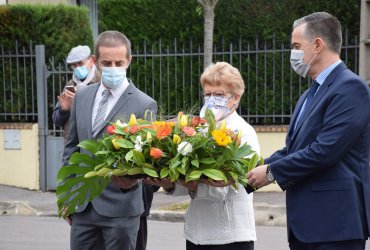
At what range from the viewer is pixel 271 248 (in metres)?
8.66

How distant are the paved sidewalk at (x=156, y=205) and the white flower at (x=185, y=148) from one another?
20.9ft

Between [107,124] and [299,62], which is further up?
[299,62]

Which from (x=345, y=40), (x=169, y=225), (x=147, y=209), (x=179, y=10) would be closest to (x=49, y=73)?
(x=179, y=10)

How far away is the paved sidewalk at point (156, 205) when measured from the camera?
10375 mm

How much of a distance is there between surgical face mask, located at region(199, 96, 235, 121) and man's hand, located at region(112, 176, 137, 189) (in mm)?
558

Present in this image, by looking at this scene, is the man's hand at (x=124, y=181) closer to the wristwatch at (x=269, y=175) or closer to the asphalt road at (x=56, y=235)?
the wristwatch at (x=269, y=175)

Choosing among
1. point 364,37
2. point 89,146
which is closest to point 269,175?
point 89,146

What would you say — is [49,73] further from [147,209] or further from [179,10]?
[147,209]

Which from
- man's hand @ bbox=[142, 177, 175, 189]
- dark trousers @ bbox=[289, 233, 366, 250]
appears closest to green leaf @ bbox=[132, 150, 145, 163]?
man's hand @ bbox=[142, 177, 175, 189]

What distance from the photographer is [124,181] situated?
4.28 m

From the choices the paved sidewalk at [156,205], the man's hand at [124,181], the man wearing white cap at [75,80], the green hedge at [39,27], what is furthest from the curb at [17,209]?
the man's hand at [124,181]

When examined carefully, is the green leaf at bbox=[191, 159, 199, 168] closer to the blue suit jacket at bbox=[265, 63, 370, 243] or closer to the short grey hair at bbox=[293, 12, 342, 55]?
the blue suit jacket at bbox=[265, 63, 370, 243]

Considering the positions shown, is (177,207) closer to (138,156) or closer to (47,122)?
(47,122)

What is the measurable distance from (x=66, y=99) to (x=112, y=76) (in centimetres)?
166
